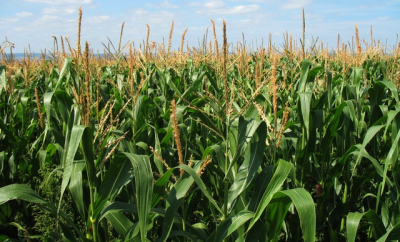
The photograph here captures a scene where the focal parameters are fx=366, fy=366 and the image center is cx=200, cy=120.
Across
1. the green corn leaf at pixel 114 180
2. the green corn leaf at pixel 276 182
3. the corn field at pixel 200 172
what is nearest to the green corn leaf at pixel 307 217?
the corn field at pixel 200 172

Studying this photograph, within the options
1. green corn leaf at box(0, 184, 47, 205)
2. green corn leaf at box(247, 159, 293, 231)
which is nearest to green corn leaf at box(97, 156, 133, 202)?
green corn leaf at box(0, 184, 47, 205)

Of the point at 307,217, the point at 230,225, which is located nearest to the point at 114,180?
the point at 230,225

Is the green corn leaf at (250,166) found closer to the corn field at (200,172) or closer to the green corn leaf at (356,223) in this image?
the corn field at (200,172)

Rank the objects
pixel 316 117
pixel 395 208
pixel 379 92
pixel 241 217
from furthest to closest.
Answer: pixel 379 92 → pixel 316 117 → pixel 395 208 → pixel 241 217

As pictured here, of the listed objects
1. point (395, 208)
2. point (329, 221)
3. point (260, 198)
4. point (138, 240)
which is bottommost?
point (329, 221)

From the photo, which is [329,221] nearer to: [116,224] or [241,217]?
[241,217]

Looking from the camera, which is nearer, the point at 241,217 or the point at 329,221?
the point at 241,217

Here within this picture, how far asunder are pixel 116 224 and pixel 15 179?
1660mm

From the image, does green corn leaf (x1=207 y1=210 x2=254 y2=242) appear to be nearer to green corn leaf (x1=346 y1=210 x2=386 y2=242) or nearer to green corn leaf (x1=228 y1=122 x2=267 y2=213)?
green corn leaf (x1=228 y1=122 x2=267 y2=213)

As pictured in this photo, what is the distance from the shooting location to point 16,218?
8.32 feet

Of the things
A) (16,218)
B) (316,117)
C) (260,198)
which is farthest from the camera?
(16,218)

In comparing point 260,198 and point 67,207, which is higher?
point 260,198

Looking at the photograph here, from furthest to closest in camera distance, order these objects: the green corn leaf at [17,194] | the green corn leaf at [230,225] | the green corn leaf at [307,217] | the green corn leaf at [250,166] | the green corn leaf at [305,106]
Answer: the green corn leaf at [305,106] → the green corn leaf at [250,166] → the green corn leaf at [230,225] → the green corn leaf at [17,194] → the green corn leaf at [307,217]

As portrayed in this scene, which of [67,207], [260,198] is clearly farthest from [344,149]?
[67,207]
